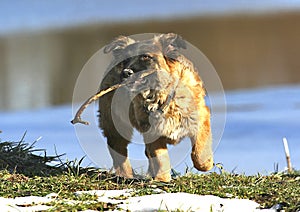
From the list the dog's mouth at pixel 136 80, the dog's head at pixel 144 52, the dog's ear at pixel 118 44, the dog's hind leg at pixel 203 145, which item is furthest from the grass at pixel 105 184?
the dog's ear at pixel 118 44

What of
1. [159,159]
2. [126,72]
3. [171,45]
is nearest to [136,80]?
[126,72]

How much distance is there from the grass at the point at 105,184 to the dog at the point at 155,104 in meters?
0.36

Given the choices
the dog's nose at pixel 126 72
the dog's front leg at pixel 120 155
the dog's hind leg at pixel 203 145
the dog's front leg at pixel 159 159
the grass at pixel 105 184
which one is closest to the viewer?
the grass at pixel 105 184

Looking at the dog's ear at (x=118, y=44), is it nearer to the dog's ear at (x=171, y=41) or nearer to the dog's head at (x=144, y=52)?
the dog's head at (x=144, y=52)

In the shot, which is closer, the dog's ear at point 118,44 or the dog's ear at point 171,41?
the dog's ear at point 171,41

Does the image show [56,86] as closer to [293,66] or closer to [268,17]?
[293,66]

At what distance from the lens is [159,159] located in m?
8.14

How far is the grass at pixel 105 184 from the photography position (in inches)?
272

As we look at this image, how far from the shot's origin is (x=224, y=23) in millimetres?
42031

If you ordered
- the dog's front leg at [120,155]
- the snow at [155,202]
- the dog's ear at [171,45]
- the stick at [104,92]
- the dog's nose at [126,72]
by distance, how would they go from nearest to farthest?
the snow at [155,202], the stick at [104,92], the dog's nose at [126,72], the dog's ear at [171,45], the dog's front leg at [120,155]

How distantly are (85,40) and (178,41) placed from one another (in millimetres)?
27613

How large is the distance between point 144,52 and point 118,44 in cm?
51

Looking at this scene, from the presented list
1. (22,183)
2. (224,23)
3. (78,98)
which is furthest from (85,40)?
(22,183)

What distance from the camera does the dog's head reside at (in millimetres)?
7891
